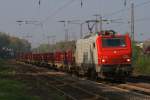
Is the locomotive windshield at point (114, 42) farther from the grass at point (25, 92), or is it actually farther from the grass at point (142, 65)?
the grass at point (142, 65)

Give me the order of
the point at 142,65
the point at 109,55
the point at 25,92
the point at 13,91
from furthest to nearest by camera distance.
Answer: the point at 142,65
the point at 109,55
the point at 25,92
the point at 13,91

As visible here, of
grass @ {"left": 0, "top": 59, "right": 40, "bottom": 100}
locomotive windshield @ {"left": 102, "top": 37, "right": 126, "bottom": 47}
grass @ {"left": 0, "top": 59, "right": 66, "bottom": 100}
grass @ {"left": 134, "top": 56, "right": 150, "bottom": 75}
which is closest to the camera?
grass @ {"left": 0, "top": 59, "right": 40, "bottom": 100}

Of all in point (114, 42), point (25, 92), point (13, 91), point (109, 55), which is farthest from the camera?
point (114, 42)

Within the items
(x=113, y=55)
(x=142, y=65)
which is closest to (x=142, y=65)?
(x=142, y=65)

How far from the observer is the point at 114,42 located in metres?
30.2

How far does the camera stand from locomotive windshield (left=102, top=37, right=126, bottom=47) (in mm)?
30000

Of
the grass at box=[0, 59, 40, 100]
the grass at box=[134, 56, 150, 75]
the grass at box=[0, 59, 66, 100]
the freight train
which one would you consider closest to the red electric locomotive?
the freight train

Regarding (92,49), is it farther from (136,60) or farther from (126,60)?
(136,60)

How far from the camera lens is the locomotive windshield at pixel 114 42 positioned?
30000 mm

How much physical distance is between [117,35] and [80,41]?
7177 millimetres

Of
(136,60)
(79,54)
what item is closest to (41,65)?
(136,60)

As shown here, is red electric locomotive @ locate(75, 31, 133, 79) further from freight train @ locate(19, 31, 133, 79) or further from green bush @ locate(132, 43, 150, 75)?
green bush @ locate(132, 43, 150, 75)

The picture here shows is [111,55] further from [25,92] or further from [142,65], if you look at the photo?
[142,65]

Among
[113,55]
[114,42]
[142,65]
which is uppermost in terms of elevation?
[114,42]
